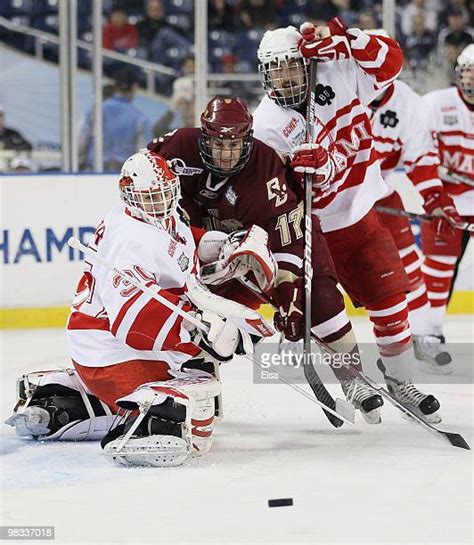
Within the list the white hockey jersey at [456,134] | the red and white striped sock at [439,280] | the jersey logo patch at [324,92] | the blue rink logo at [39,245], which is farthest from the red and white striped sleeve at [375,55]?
the blue rink logo at [39,245]

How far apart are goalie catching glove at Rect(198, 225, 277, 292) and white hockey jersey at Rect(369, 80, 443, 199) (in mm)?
1533

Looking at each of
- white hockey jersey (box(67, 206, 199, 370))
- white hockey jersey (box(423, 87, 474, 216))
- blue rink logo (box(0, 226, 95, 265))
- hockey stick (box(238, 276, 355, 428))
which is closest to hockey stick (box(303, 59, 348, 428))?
hockey stick (box(238, 276, 355, 428))

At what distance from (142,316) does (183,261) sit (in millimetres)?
187

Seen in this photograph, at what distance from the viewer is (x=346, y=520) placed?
267 cm

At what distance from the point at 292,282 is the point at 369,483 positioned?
0.68 metres

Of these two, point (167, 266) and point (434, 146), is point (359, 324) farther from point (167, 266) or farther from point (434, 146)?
point (167, 266)

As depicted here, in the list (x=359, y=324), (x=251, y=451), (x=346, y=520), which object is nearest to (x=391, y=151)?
(x=359, y=324)

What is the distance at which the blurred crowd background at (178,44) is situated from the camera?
6.70 m

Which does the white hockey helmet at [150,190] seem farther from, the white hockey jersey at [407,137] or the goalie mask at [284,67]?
the white hockey jersey at [407,137]

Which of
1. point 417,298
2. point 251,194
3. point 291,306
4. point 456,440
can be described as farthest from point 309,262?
point 417,298

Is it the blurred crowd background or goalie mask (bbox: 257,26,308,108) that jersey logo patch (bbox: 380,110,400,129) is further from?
the blurred crowd background

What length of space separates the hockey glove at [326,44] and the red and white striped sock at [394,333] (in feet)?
2.37

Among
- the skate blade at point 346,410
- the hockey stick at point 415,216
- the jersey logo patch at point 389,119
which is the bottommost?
the skate blade at point 346,410

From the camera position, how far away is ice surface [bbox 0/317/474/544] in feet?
8.52
